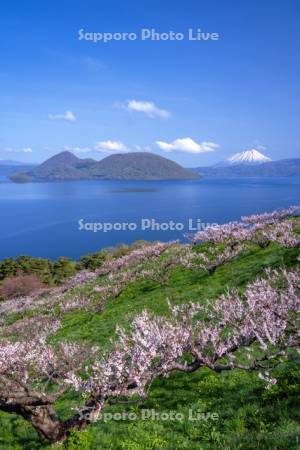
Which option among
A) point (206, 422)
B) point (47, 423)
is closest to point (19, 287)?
point (47, 423)

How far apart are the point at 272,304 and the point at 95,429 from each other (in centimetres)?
728

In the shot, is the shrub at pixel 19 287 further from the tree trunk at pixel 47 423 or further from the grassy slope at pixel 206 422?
the tree trunk at pixel 47 423

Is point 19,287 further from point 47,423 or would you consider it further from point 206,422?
point 206,422

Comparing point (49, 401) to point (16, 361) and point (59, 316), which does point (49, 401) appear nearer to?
point (16, 361)

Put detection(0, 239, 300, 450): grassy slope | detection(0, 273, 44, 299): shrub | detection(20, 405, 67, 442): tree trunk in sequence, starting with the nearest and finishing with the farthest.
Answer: detection(0, 239, 300, 450): grassy slope
detection(20, 405, 67, 442): tree trunk
detection(0, 273, 44, 299): shrub

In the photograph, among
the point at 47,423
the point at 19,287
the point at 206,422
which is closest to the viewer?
the point at 206,422

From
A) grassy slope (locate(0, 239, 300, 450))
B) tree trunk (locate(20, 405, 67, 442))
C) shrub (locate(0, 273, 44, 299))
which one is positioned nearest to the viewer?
grassy slope (locate(0, 239, 300, 450))

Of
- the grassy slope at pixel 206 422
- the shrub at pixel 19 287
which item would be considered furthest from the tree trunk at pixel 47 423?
the shrub at pixel 19 287

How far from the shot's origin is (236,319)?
14.9 meters

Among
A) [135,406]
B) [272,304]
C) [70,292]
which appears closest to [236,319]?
[272,304]

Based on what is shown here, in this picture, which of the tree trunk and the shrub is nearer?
the tree trunk

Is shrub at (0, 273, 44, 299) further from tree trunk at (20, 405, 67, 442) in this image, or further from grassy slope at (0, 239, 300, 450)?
tree trunk at (20, 405, 67, 442)

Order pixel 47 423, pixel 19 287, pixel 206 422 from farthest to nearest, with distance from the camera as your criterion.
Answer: pixel 19 287, pixel 47 423, pixel 206 422

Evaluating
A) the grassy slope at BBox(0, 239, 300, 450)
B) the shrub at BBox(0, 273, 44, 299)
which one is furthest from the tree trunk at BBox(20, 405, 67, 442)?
the shrub at BBox(0, 273, 44, 299)
